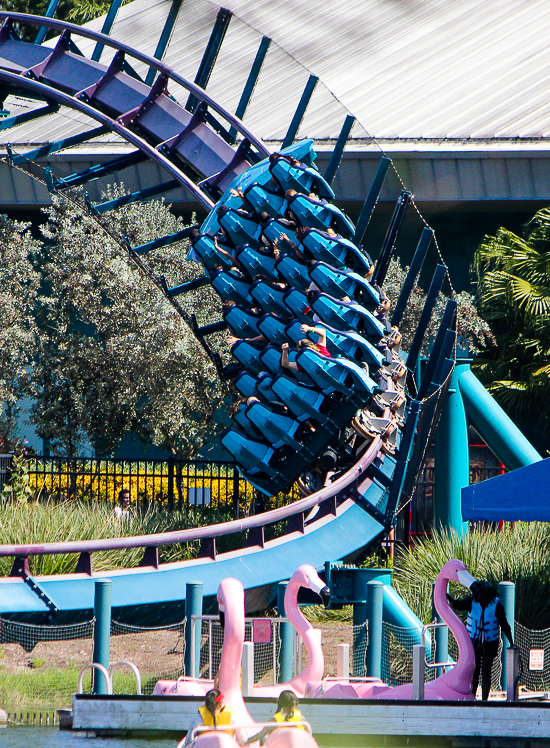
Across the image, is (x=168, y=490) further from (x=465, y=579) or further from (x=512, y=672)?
(x=512, y=672)

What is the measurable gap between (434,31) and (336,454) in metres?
21.4

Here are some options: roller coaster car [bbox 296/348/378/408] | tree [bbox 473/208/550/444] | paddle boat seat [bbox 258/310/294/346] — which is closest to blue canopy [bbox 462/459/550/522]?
roller coaster car [bbox 296/348/378/408]

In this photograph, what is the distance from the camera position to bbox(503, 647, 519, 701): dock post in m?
8.28

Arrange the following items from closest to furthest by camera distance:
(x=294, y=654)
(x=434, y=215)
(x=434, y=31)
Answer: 1. (x=294, y=654)
2. (x=434, y=215)
3. (x=434, y=31)

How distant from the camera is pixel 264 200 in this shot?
1439 cm

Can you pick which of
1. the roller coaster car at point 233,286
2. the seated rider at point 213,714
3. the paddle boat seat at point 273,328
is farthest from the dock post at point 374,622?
the roller coaster car at point 233,286

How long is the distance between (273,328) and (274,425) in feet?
4.42

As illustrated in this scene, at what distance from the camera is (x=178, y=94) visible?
2730cm

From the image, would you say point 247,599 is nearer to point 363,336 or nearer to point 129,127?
point 363,336

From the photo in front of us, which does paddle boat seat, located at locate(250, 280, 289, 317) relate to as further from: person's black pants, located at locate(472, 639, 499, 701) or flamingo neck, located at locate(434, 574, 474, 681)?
person's black pants, located at locate(472, 639, 499, 701)

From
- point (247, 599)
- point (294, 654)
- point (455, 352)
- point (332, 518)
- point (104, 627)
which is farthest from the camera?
point (455, 352)

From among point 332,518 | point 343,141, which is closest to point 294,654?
point 332,518

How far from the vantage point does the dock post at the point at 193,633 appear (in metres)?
9.10

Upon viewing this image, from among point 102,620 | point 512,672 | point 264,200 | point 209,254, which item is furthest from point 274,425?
point 512,672
